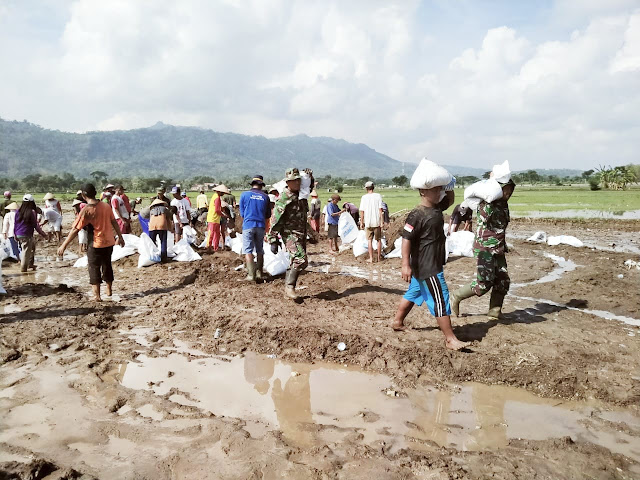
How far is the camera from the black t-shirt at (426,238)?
157 inches

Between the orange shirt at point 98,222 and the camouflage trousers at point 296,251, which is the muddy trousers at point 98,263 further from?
the camouflage trousers at point 296,251

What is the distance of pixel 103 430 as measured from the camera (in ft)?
9.31

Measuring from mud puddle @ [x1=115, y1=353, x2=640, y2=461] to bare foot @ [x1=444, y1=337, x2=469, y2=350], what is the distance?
47cm

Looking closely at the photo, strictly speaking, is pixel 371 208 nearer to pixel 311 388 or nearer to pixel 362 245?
pixel 362 245

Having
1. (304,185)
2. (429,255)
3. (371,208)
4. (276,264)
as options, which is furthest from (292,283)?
(371,208)

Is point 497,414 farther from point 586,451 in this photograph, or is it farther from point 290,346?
point 290,346

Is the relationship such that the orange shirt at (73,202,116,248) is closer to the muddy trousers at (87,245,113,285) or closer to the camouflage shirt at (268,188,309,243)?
the muddy trousers at (87,245,113,285)

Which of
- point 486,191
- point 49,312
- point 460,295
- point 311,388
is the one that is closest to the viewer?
point 311,388

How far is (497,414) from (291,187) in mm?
3563

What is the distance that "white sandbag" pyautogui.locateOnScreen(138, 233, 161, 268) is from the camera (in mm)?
8516

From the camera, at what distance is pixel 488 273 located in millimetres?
4703

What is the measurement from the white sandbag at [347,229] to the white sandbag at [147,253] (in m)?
4.49

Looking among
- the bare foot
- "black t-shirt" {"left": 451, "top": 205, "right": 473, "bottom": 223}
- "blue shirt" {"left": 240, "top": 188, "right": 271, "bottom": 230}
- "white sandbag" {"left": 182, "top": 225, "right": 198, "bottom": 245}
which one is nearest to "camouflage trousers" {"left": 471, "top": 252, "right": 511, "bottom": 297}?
the bare foot

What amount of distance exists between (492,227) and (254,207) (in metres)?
3.46
